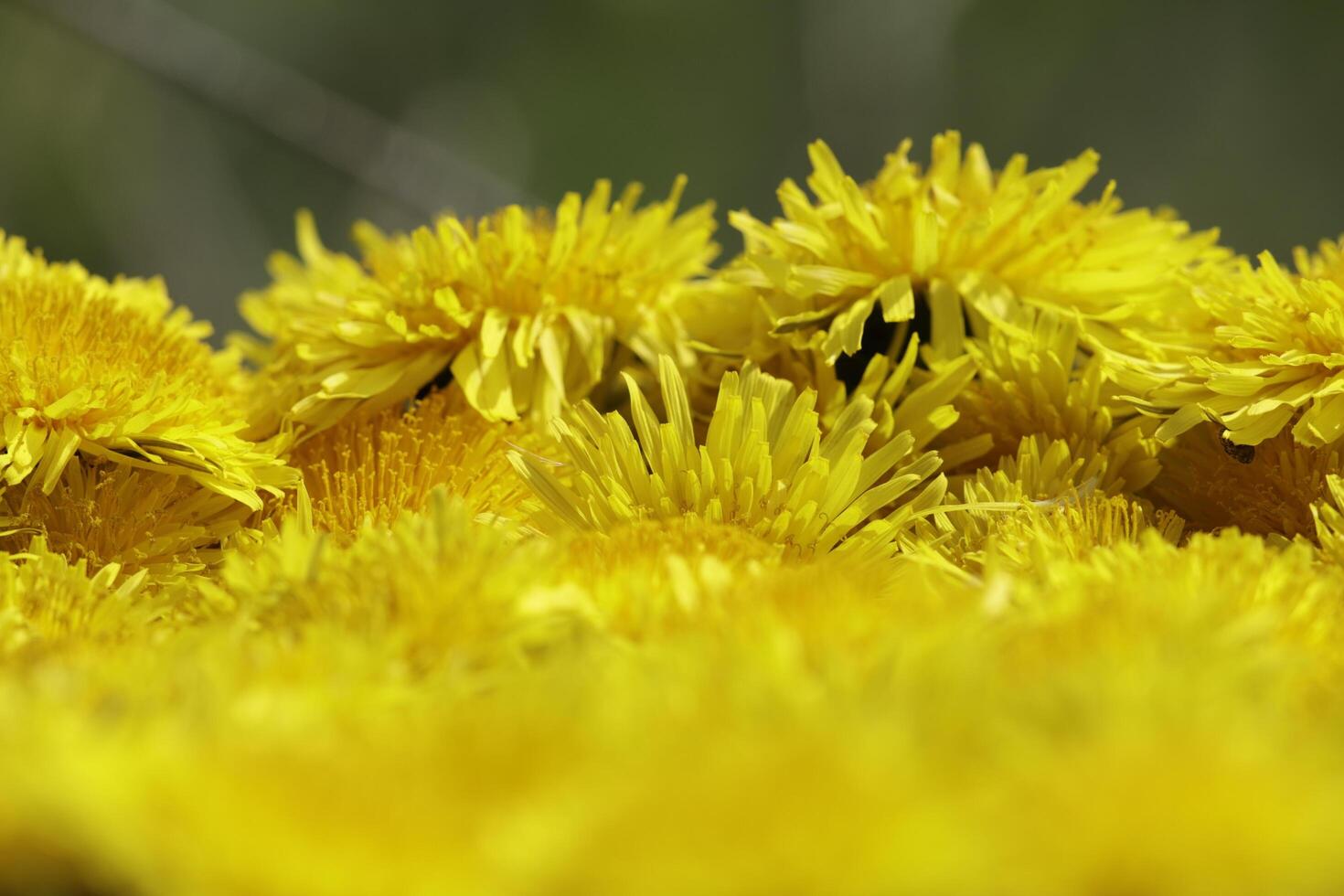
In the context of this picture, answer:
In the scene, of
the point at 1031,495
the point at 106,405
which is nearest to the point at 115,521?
the point at 106,405

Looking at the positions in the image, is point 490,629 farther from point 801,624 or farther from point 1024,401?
point 1024,401

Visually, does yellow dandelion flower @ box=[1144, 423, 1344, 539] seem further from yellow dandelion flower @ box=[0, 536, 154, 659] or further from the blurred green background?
the blurred green background

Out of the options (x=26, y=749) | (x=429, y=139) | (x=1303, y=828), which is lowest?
(x=1303, y=828)

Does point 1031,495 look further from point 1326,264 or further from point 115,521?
point 115,521

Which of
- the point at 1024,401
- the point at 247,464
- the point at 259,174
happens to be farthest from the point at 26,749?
the point at 259,174

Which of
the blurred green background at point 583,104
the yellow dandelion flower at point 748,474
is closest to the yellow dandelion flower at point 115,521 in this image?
the yellow dandelion flower at point 748,474

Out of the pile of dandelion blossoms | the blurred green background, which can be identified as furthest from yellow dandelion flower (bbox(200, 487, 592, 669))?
the blurred green background
